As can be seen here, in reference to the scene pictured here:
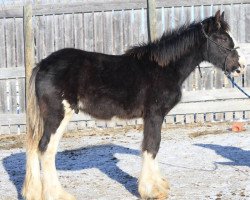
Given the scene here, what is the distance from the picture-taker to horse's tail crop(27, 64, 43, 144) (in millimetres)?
5590

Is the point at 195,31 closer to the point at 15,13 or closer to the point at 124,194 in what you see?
the point at 124,194

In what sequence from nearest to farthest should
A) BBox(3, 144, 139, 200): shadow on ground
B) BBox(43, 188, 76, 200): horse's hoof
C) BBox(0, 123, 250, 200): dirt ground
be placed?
BBox(43, 188, 76, 200): horse's hoof → BBox(0, 123, 250, 200): dirt ground → BBox(3, 144, 139, 200): shadow on ground

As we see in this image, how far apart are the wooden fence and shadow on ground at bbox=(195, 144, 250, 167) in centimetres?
208

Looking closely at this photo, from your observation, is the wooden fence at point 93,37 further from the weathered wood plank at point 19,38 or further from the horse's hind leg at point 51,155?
the horse's hind leg at point 51,155

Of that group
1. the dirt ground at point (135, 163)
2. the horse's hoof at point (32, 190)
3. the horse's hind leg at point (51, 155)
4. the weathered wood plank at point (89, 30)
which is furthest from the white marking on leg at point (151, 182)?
the weathered wood plank at point (89, 30)

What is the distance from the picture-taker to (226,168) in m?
6.61

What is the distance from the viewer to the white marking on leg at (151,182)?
558cm

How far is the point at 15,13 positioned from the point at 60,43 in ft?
3.63

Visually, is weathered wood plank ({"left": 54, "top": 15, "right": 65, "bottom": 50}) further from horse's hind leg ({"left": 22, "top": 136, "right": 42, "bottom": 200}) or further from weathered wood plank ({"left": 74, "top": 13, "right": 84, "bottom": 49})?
horse's hind leg ({"left": 22, "top": 136, "right": 42, "bottom": 200})

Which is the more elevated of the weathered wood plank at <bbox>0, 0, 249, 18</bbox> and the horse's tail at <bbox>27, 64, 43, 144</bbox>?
the weathered wood plank at <bbox>0, 0, 249, 18</bbox>

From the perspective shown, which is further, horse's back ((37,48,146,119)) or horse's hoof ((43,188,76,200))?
horse's back ((37,48,146,119))

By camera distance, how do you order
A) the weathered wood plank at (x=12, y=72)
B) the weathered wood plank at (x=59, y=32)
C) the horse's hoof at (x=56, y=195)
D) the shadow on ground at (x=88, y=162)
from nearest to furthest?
the horse's hoof at (x=56, y=195) → the shadow on ground at (x=88, y=162) → the weathered wood plank at (x=12, y=72) → the weathered wood plank at (x=59, y=32)

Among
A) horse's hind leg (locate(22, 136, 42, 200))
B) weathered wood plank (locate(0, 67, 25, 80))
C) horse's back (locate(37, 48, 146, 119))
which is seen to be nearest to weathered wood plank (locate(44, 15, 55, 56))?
weathered wood plank (locate(0, 67, 25, 80))

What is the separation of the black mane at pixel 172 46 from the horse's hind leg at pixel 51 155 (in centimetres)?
123
